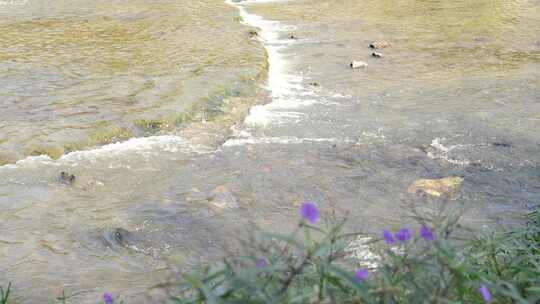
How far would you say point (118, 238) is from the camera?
12.9ft

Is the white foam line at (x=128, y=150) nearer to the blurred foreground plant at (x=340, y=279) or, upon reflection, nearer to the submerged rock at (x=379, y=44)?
the blurred foreground plant at (x=340, y=279)

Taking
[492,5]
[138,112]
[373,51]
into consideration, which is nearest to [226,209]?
[138,112]

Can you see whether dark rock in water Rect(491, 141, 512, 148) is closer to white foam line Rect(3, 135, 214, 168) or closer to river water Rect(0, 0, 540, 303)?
river water Rect(0, 0, 540, 303)

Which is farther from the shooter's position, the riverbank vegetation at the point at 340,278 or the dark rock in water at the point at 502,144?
the dark rock in water at the point at 502,144

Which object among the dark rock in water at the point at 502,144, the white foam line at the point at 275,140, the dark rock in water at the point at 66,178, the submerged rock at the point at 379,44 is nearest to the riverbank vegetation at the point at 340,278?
the dark rock in water at the point at 66,178

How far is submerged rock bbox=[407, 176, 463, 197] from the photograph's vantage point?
455cm

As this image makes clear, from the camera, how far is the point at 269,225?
4141 mm

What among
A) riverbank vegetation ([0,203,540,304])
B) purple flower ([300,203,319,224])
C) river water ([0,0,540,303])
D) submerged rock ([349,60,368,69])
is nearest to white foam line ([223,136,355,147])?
river water ([0,0,540,303])

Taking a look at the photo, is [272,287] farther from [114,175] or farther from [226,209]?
[114,175]

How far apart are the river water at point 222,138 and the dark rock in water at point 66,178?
9 centimetres

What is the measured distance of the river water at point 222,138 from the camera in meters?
3.95

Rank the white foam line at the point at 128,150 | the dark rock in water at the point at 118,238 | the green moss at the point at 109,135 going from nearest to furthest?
the dark rock in water at the point at 118,238
the white foam line at the point at 128,150
the green moss at the point at 109,135

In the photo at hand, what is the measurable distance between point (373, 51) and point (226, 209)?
6.06 meters

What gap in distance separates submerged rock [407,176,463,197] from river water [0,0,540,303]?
0.09m
